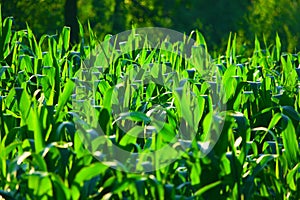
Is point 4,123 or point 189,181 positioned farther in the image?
point 4,123

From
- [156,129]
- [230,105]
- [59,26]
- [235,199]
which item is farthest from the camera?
[59,26]

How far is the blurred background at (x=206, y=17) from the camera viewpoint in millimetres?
9398

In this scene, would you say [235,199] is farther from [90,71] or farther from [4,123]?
[90,71]

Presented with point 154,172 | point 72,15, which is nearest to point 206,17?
point 72,15

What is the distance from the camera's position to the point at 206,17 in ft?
32.1

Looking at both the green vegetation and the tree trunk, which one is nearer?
the green vegetation

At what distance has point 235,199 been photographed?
80.7 inches

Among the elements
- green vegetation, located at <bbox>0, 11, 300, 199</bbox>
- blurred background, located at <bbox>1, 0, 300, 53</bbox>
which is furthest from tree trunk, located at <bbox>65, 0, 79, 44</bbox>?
green vegetation, located at <bbox>0, 11, 300, 199</bbox>

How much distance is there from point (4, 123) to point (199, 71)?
1183 millimetres

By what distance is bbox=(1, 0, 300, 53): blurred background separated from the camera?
940cm

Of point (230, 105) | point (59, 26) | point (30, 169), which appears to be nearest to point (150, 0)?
point (59, 26)

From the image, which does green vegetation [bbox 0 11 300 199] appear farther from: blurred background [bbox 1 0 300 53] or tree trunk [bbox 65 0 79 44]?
blurred background [bbox 1 0 300 53]

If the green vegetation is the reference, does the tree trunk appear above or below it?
above

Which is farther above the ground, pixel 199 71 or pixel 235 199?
pixel 199 71
